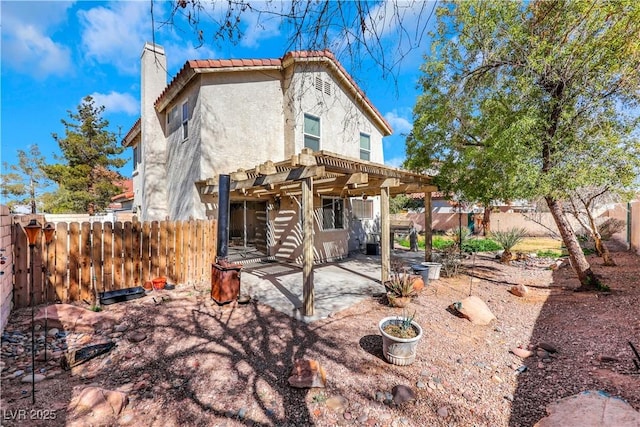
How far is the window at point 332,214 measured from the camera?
34.6ft

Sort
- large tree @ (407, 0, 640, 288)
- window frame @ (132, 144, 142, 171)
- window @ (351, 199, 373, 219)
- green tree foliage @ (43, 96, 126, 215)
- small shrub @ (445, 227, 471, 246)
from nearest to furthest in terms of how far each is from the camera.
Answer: large tree @ (407, 0, 640, 288) → small shrub @ (445, 227, 471, 246) → window @ (351, 199, 373, 219) → window frame @ (132, 144, 142, 171) → green tree foliage @ (43, 96, 126, 215)

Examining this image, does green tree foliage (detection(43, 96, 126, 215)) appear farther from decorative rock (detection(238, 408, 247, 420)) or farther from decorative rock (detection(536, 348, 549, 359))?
decorative rock (detection(536, 348, 549, 359))

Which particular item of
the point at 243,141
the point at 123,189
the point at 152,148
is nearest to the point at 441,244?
the point at 243,141

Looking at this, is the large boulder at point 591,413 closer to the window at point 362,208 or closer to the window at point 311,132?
the window at point 311,132

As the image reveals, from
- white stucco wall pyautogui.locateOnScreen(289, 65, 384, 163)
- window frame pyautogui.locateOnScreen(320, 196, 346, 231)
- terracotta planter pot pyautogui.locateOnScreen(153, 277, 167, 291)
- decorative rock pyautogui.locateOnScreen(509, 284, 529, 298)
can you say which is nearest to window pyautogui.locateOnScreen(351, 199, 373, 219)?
window frame pyautogui.locateOnScreen(320, 196, 346, 231)

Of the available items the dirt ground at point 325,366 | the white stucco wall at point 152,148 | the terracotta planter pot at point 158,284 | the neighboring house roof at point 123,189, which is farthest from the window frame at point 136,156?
the dirt ground at point 325,366

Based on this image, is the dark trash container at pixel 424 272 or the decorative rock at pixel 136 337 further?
the dark trash container at pixel 424 272

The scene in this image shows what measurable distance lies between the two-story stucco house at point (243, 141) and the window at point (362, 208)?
877 mm

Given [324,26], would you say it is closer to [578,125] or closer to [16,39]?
[16,39]

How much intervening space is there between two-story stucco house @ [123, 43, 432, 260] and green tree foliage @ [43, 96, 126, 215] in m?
11.8

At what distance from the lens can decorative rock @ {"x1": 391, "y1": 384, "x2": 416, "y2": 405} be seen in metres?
3.00

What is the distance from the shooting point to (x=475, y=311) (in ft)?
17.2

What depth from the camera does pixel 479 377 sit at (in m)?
3.46

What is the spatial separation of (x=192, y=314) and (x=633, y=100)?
370 inches
